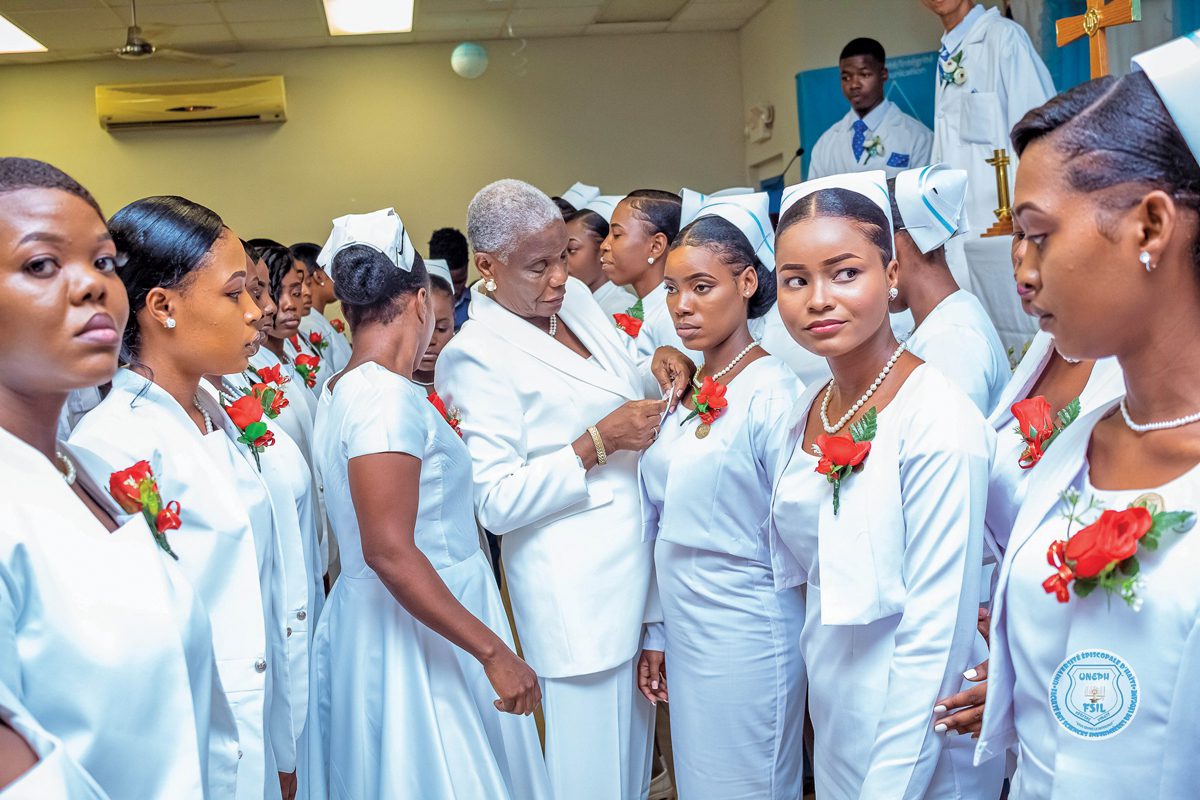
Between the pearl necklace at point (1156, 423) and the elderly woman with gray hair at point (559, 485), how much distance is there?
134 centimetres

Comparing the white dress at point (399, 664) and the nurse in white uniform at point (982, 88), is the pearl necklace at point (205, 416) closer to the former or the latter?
the white dress at point (399, 664)

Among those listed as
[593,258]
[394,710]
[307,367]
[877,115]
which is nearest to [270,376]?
[307,367]

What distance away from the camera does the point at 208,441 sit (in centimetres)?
188

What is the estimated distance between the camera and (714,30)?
28.5 feet

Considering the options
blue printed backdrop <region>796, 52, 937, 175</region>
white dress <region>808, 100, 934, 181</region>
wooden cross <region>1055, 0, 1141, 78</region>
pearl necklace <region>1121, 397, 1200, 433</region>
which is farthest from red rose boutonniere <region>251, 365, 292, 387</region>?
blue printed backdrop <region>796, 52, 937, 175</region>

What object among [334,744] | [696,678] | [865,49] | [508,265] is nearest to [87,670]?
[334,744]

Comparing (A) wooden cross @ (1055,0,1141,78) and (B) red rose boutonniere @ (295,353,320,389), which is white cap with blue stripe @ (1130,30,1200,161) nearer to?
(A) wooden cross @ (1055,0,1141,78)

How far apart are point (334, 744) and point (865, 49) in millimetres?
4791

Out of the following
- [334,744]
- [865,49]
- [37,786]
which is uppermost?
[865,49]

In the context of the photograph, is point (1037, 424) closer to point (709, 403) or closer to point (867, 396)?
point (867, 396)

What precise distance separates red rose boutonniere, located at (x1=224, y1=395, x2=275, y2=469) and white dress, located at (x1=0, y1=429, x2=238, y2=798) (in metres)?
0.78

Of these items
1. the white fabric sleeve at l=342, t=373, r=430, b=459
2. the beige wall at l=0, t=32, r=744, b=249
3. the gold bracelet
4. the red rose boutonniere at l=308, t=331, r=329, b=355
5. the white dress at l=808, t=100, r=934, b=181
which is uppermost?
the beige wall at l=0, t=32, r=744, b=249

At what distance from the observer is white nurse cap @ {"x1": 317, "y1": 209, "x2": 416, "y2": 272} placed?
2424 mm

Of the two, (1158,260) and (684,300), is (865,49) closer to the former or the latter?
(684,300)
